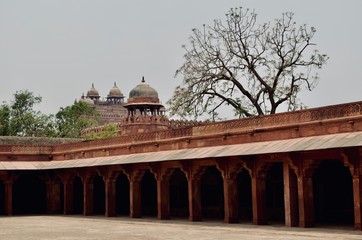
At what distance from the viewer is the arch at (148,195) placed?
1150 inches

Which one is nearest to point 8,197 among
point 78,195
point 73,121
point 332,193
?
point 78,195

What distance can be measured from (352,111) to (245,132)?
433 cm

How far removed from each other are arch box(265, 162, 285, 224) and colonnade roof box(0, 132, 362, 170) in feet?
10.9

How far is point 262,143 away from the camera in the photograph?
19.5 metres

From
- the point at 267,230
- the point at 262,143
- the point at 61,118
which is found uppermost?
the point at 61,118

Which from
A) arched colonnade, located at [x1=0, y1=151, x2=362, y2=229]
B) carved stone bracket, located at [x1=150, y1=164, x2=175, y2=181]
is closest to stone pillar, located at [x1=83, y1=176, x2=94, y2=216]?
arched colonnade, located at [x1=0, y1=151, x2=362, y2=229]

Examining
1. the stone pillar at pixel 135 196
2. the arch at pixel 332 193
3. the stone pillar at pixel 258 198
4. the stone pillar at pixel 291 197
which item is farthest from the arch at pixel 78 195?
the stone pillar at pixel 291 197

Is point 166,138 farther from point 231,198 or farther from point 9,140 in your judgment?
point 9,140

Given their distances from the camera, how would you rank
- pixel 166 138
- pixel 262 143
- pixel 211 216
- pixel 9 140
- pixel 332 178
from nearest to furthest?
pixel 262 143 < pixel 332 178 < pixel 166 138 < pixel 211 216 < pixel 9 140

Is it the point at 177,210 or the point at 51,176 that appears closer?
the point at 177,210

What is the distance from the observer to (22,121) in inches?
2093

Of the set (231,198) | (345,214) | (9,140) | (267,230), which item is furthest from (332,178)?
(9,140)

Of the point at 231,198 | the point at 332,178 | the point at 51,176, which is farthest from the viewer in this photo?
the point at 51,176

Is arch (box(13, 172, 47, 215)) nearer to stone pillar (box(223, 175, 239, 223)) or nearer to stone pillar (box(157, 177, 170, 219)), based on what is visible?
stone pillar (box(157, 177, 170, 219))
